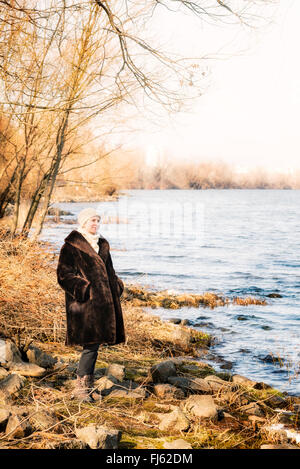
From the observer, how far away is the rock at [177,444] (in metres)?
4.53

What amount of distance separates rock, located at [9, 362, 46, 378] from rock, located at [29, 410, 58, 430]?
4.57 ft

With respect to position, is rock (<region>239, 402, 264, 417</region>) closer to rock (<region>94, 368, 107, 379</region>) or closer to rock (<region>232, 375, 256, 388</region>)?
rock (<region>232, 375, 256, 388</region>)

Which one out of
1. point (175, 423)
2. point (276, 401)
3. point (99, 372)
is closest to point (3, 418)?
point (175, 423)

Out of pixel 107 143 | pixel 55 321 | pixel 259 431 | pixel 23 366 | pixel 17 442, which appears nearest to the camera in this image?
pixel 17 442

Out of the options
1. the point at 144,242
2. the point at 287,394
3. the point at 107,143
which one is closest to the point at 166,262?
the point at 144,242

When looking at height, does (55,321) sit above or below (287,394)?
above

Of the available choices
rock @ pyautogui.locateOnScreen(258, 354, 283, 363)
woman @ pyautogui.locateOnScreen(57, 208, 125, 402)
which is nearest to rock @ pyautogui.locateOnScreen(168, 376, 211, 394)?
woman @ pyautogui.locateOnScreen(57, 208, 125, 402)

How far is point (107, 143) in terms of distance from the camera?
513 inches

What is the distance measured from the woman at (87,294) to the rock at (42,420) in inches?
27.4

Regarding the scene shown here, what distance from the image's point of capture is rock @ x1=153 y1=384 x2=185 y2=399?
6016 millimetres

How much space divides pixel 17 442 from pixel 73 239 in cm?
195

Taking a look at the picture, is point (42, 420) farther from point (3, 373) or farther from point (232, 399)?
point (232, 399)

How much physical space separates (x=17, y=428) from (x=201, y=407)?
198 cm
